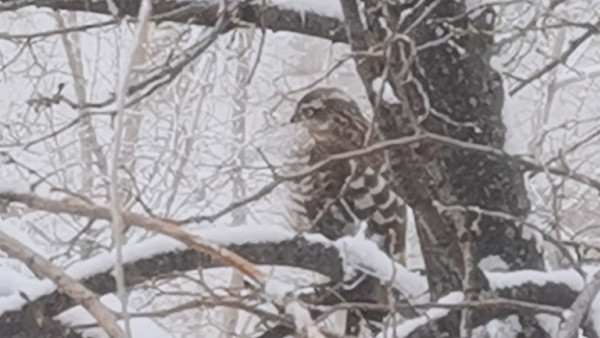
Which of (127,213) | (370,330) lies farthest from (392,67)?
(127,213)

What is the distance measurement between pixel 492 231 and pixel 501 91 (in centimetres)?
35

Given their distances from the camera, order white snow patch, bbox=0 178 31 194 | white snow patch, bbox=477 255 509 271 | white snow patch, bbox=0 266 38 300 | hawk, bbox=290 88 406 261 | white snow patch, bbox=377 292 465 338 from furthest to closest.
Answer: hawk, bbox=290 88 406 261 → white snow patch, bbox=477 255 509 271 → white snow patch, bbox=0 266 38 300 → white snow patch, bbox=377 292 465 338 → white snow patch, bbox=0 178 31 194

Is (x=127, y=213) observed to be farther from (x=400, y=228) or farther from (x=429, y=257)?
(x=400, y=228)

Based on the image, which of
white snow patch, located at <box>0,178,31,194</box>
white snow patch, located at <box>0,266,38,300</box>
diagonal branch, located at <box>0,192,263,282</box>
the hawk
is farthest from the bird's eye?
diagonal branch, located at <box>0,192,263,282</box>

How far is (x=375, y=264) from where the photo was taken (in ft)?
10.3

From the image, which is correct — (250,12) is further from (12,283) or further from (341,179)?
(12,283)

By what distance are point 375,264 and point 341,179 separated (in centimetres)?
55

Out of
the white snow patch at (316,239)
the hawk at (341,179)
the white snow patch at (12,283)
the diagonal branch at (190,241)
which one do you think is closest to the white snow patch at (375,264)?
the white snow patch at (316,239)

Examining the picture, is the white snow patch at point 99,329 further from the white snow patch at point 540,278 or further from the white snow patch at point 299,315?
the white snow patch at point 299,315

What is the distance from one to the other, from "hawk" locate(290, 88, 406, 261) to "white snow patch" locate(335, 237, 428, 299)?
30cm

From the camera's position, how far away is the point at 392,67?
2908mm

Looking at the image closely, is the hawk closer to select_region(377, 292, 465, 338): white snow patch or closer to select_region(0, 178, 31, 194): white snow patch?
select_region(377, 292, 465, 338): white snow patch

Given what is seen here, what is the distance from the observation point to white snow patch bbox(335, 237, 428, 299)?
312cm

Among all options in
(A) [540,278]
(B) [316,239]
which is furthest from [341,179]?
(A) [540,278]
